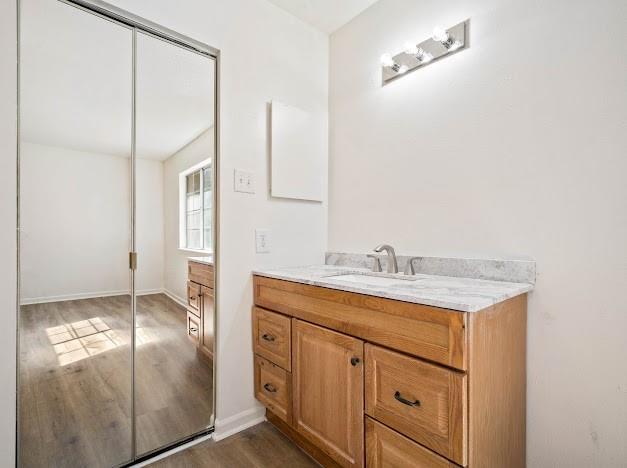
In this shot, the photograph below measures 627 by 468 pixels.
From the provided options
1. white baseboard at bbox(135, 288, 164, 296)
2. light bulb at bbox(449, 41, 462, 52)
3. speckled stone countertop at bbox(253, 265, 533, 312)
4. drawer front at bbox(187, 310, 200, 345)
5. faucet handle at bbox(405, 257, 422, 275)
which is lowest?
drawer front at bbox(187, 310, 200, 345)

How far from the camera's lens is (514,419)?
1.20 meters

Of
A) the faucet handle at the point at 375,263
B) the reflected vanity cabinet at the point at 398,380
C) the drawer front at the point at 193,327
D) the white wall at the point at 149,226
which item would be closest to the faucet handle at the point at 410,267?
the faucet handle at the point at 375,263

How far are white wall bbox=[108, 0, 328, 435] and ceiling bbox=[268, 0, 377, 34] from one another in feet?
0.21

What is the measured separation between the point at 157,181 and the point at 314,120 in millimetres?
1089

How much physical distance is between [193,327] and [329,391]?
80cm

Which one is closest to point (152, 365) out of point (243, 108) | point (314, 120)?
point (243, 108)

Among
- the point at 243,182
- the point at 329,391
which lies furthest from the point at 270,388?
the point at 243,182

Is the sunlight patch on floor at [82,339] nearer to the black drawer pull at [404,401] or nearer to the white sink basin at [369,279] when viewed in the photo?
the white sink basin at [369,279]

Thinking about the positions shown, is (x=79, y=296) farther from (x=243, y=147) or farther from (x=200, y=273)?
(x=243, y=147)

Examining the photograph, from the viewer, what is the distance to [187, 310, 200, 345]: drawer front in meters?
1.67

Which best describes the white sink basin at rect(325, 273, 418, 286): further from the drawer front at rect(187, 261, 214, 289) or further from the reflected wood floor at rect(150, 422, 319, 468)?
the reflected wood floor at rect(150, 422, 319, 468)

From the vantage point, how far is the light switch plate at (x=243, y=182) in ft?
5.74

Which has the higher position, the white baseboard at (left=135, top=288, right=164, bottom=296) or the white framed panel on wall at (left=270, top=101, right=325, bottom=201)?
the white framed panel on wall at (left=270, top=101, right=325, bottom=201)

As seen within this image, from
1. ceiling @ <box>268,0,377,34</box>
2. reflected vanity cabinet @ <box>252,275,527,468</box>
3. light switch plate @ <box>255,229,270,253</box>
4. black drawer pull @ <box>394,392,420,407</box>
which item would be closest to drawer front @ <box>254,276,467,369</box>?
reflected vanity cabinet @ <box>252,275,527,468</box>
